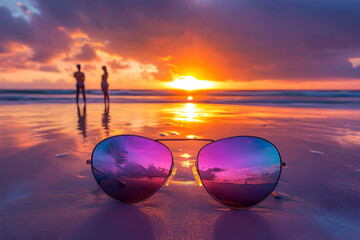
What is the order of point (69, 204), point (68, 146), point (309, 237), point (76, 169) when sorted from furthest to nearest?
1. point (68, 146)
2. point (76, 169)
3. point (69, 204)
4. point (309, 237)

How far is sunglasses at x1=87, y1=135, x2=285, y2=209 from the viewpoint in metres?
1.25

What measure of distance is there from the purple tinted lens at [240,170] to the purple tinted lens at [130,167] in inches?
12.7

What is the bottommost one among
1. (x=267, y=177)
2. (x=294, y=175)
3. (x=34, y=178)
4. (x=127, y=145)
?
(x=34, y=178)

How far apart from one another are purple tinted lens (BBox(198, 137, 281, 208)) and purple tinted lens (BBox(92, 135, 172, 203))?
12.7 inches

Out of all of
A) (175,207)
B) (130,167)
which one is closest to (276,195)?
(175,207)

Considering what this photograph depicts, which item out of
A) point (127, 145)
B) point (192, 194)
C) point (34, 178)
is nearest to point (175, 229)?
point (192, 194)

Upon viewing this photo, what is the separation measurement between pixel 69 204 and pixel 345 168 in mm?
2450

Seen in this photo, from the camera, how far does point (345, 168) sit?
185 cm

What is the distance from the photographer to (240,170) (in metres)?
1.33

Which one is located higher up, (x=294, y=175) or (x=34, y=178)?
(x=294, y=175)

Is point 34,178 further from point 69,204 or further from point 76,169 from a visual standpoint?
point 69,204

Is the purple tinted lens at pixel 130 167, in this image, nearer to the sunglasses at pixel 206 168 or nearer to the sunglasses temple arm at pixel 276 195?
the sunglasses at pixel 206 168

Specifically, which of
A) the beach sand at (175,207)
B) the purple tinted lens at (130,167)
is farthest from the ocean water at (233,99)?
the purple tinted lens at (130,167)

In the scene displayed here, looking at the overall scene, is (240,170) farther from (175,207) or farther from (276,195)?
(175,207)
